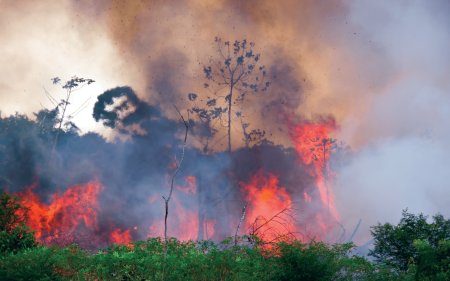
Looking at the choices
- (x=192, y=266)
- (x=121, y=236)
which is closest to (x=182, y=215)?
(x=121, y=236)

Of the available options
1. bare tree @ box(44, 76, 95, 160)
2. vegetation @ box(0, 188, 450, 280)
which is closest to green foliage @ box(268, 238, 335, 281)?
vegetation @ box(0, 188, 450, 280)

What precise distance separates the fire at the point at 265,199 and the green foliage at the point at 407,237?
407 inches

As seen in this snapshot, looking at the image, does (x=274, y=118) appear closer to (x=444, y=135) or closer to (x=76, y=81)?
(x=444, y=135)

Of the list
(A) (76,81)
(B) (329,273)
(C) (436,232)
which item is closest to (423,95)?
(C) (436,232)

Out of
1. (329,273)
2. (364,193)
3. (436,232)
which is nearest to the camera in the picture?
(329,273)

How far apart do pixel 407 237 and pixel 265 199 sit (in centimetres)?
1197

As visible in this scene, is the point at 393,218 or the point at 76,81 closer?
the point at 393,218

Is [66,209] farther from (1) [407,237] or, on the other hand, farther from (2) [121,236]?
(1) [407,237]

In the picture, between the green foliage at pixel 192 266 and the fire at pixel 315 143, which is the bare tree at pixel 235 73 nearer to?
the fire at pixel 315 143

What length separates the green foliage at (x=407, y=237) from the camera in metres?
10.4

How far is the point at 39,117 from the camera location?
22078 millimetres

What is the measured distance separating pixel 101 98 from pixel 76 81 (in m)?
2.39

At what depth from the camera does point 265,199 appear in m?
22.0

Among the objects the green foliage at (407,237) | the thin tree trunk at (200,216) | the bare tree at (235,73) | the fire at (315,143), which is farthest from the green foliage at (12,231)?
the fire at (315,143)
